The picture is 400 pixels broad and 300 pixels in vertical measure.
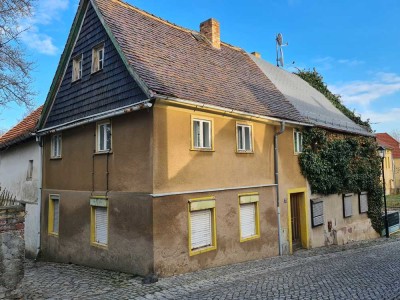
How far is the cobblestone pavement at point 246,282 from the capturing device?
7.90m

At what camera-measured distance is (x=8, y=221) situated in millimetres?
6832

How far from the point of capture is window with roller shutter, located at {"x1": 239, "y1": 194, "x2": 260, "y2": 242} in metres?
12.0

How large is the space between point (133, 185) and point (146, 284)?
2.76 m

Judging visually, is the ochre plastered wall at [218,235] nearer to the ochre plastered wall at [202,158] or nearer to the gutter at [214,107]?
the ochre plastered wall at [202,158]

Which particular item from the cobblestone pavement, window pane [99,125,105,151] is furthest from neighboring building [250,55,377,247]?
window pane [99,125,105,151]

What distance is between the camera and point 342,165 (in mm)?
17000

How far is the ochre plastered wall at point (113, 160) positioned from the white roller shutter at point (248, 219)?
4.06 metres

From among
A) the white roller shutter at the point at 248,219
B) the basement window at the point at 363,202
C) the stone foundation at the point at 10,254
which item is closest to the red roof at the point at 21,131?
the stone foundation at the point at 10,254

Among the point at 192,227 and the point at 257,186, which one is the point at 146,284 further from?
the point at 257,186

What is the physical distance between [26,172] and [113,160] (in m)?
6.80

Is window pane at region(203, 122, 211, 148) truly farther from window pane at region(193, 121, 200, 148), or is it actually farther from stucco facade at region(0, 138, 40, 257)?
stucco facade at region(0, 138, 40, 257)

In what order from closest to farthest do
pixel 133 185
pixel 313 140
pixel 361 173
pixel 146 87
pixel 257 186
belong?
pixel 146 87 → pixel 133 185 → pixel 257 186 → pixel 313 140 → pixel 361 173

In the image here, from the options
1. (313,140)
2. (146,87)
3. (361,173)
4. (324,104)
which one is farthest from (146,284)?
(324,104)

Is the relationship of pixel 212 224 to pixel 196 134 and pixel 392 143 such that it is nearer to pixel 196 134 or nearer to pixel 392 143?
pixel 196 134
